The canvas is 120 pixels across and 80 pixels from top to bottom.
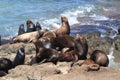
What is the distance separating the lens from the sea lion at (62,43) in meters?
10.9

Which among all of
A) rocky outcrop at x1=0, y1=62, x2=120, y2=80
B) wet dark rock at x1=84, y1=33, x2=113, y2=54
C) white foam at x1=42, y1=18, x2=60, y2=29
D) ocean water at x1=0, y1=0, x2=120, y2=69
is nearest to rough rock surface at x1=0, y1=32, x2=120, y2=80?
rocky outcrop at x1=0, y1=62, x2=120, y2=80

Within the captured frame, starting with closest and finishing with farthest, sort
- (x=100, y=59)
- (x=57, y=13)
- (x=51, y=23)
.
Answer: (x=100, y=59)
(x=51, y=23)
(x=57, y=13)

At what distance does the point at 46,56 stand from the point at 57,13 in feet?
56.2

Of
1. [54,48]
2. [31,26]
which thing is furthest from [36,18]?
[54,48]

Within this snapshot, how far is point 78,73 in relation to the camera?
9039mm

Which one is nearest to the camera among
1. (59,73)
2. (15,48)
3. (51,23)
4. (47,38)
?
(59,73)

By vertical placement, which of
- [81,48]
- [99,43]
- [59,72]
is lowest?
[99,43]

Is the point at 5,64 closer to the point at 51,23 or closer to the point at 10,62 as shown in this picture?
the point at 10,62

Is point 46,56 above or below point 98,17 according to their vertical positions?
above

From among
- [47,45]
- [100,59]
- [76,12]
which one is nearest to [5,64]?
[47,45]

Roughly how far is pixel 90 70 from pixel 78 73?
37 cm

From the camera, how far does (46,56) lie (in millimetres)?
10375

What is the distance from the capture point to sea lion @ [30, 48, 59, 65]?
402 inches

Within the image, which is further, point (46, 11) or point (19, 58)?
point (46, 11)
